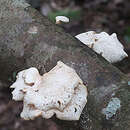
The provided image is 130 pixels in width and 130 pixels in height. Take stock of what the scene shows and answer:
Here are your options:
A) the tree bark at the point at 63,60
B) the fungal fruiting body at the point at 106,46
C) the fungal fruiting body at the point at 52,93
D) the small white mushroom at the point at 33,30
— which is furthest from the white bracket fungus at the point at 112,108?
the small white mushroom at the point at 33,30

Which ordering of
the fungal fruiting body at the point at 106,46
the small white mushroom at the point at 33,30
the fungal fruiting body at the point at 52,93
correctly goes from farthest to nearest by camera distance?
1. the fungal fruiting body at the point at 106,46
2. the small white mushroom at the point at 33,30
3. the fungal fruiting body at the point at 52,93

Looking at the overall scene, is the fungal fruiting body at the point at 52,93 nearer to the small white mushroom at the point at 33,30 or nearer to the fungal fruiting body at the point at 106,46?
the small white mushroom at the point at 33,30

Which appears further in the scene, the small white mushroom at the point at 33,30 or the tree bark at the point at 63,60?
the small white mushroom at the point at 33,30

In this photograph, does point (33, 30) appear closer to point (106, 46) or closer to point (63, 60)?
point (63, 60)

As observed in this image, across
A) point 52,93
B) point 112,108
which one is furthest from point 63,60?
point 112,108

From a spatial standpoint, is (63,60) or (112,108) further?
(63,60)

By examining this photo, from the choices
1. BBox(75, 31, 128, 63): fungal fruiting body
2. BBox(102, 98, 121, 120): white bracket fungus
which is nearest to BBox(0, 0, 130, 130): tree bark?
BBox(102, 98, 121, 120): white bracket fungus

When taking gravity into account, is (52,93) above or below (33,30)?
below
